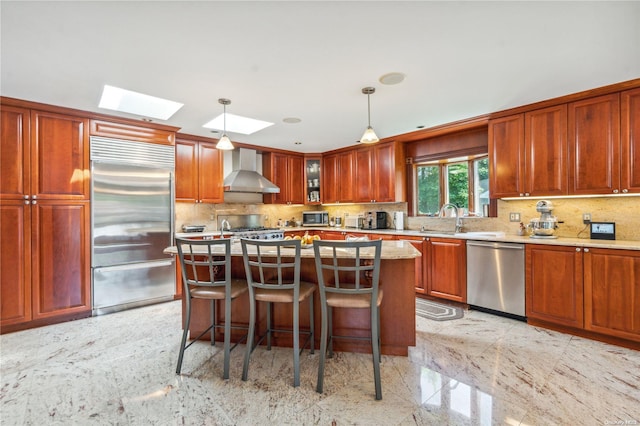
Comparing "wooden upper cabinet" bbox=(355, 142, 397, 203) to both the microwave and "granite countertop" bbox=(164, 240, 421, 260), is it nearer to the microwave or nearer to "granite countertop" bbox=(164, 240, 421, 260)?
the microwave

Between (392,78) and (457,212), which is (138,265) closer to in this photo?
(392,78)

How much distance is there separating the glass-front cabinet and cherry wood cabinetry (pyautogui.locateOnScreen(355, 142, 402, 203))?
0.97 m

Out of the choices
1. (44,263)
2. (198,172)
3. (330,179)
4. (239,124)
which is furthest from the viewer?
(330,179)

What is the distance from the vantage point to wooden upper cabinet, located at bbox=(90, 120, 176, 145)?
143 inches

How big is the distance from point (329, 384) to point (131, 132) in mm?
3718

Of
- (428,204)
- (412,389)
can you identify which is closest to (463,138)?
(428,204)

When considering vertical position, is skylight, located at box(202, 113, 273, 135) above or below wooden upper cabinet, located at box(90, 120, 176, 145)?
above

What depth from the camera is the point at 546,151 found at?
3.33m

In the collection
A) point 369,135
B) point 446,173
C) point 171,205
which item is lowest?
point 171,205

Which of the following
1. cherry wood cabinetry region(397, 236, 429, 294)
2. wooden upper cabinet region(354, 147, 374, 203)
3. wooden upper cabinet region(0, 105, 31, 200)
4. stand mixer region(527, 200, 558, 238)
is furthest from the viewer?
wooden upper cabinet region(354, 147, 374, 203)

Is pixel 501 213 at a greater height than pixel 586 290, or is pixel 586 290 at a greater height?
pixel 501 213

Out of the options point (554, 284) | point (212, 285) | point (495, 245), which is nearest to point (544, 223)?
point (495, 245)

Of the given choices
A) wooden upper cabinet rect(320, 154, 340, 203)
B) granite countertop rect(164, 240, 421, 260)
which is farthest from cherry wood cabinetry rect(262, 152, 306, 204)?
granite countertop rect(164, 240, 421, 260)

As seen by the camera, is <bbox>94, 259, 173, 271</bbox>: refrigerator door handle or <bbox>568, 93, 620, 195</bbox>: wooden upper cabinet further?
<bbox>94, 259, 173, 271</bbox>: refrigerator door handle
